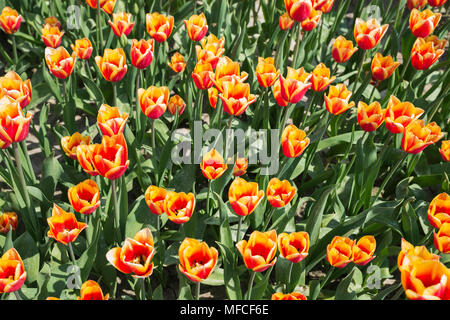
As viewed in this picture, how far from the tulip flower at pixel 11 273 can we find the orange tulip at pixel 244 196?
712 mm

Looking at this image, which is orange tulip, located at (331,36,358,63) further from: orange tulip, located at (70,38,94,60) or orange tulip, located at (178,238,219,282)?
orange tulip, located at (178,238,219,282)

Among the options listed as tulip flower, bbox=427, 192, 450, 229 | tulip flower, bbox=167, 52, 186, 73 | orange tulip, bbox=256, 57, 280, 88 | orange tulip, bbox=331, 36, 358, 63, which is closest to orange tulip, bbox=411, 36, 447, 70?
orange tulip, bbox=331, 36, 358, 63

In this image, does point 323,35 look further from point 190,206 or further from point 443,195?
point 190,206

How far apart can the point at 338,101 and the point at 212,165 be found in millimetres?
645

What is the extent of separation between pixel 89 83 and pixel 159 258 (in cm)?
112

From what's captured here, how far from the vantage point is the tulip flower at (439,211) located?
1.69 meters

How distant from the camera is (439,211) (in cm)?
178

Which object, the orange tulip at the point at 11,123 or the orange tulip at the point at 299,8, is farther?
the orange tulip at the point at 299,8

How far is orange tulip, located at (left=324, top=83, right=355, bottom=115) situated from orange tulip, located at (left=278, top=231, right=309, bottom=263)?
26.7 inches

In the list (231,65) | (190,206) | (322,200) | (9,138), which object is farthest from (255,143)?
(9,138)

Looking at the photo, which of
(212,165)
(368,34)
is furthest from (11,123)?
(368,34)

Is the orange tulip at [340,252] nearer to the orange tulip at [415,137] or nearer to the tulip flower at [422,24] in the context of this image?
the orange tulip at [415,137]

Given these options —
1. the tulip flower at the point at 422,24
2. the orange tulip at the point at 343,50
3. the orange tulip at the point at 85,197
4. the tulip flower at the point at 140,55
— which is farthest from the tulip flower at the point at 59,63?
the tulip flower at the point at 422,24

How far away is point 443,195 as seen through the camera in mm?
1781
